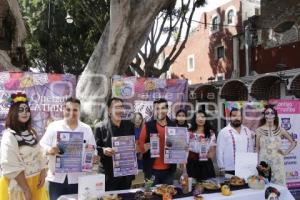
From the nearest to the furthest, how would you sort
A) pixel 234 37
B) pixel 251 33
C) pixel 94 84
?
1. pixel 94 84
2. pixel 251 33
3. pixel 234 37

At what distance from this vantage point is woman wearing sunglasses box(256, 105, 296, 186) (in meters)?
6.02

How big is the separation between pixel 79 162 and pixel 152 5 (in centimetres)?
609

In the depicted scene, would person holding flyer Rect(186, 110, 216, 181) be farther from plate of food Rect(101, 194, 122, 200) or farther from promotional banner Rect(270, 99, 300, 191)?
promotional banner Rect(270, 99, 300, 191)

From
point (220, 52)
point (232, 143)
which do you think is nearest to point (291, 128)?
point (232, 143)

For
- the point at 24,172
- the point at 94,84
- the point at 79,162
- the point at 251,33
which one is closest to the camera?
the point at 24,172

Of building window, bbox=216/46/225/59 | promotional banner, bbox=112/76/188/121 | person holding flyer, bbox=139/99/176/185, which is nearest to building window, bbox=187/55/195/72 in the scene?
building window, bbox=216/46/225/59

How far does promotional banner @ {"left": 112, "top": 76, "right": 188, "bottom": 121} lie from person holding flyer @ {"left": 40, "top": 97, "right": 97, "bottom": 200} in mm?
5402

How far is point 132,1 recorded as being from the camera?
32.2ft

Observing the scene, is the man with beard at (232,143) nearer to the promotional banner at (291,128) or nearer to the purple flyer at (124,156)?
the purple flyer at (124,156)

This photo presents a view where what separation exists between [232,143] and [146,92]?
18.0 feet

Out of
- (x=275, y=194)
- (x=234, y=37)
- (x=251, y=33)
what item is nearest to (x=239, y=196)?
(x=275, y=194)

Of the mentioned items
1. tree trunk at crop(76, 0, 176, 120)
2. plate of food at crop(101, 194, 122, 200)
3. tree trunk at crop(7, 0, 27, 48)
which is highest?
tree trunk at crop(7, 0, 27, 48)

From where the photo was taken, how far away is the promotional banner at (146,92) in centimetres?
1064

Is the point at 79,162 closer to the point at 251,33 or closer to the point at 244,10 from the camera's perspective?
the point at 251,33
